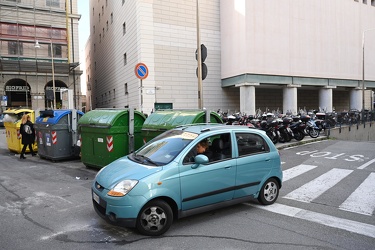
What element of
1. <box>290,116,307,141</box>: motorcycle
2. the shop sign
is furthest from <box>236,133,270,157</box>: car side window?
the shop sign

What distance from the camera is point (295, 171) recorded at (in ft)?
28.5

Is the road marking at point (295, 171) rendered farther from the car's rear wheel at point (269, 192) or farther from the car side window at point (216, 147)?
the car side window at point (216, 147)

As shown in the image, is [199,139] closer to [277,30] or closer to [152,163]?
[152,163]

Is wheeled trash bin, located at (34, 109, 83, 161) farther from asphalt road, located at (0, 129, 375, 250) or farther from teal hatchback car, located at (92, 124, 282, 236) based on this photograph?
teal hatchback car, located at (92, 124, 282, 236)

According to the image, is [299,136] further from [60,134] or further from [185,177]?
[185,177]

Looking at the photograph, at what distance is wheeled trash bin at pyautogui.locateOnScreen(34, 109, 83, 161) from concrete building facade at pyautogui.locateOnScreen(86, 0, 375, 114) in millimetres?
10874

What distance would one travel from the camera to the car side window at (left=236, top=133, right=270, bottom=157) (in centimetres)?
530

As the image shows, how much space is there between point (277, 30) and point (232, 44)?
3663 mm

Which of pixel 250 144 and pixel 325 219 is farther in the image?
pixel 250 144

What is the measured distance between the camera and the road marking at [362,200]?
546 centimetres

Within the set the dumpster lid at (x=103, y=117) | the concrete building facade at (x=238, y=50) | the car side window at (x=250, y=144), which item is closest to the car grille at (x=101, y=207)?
the car side window at (x=250, y=144)

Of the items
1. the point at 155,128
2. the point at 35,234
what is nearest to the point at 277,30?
the point at 155,128

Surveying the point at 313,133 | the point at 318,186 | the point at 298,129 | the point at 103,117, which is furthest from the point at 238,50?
the point at 318,186

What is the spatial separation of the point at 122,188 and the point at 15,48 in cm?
3920
